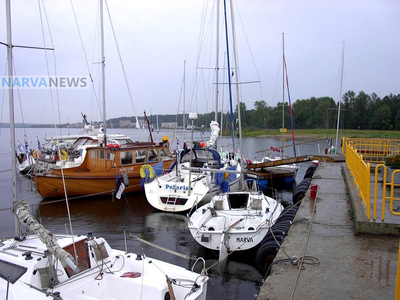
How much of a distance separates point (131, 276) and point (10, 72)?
4386mm

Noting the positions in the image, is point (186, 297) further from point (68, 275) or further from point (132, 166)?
point (132, 166)

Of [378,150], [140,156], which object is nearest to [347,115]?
[378,150]

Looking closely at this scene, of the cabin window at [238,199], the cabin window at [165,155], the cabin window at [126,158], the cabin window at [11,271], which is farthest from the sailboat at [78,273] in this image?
the cabin window at [165,155]

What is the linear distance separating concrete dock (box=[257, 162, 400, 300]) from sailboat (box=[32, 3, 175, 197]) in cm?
1010

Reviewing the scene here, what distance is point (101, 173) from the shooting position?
16.8 metres

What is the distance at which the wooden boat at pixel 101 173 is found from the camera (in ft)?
52.9

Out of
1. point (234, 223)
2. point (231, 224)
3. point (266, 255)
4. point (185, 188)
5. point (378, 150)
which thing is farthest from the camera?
point (378, 150)

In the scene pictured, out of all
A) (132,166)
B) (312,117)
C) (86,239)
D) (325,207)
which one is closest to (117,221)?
(132,166)

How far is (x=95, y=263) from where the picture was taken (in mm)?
→ 5891

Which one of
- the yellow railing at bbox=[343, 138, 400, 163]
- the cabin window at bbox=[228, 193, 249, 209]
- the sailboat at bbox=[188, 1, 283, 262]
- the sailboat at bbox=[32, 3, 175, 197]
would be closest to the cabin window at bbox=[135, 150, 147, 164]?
the sailboat at bbox=[32, 3, 175, 197]

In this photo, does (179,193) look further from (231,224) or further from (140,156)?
(140,156)

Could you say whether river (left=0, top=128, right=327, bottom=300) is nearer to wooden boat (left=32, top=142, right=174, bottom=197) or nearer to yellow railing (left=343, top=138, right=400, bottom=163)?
→ wooden boat (left=32, top=142, right=174, bottom=197)

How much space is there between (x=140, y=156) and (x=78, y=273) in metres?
13.1

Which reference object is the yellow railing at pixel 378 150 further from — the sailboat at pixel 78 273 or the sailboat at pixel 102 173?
the sailboat at pixel 78 273
